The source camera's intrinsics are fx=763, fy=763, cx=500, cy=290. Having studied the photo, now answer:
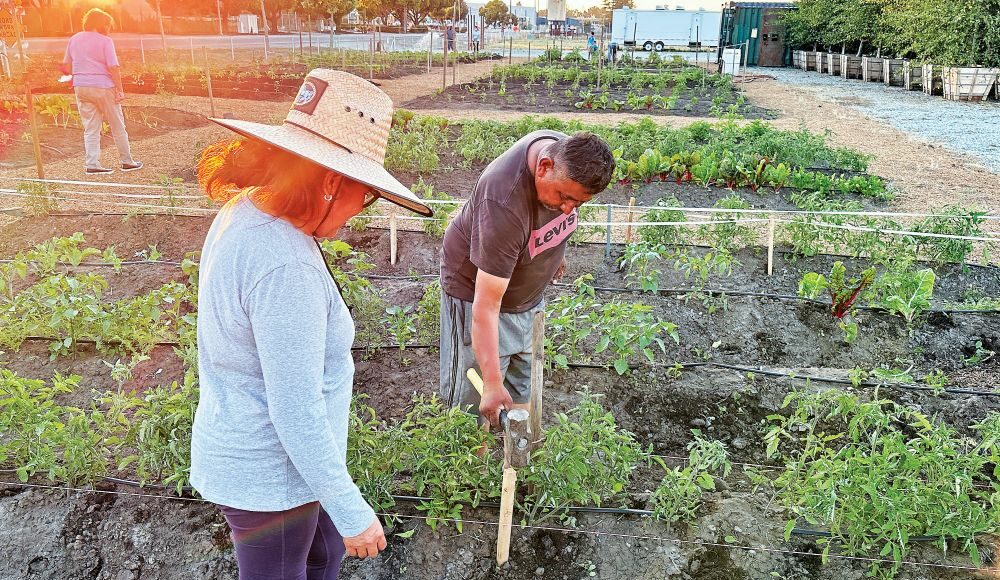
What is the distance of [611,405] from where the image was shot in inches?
135

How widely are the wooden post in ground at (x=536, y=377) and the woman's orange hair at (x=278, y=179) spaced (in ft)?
3.22

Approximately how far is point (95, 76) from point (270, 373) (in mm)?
6987

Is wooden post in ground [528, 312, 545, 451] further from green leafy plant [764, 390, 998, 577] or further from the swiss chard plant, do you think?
the swiss chard plant

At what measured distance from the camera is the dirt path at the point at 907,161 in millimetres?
7586

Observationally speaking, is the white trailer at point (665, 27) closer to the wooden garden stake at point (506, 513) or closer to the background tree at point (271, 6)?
the background tree at point (271, 6)


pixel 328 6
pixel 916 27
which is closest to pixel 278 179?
pixel 328 6

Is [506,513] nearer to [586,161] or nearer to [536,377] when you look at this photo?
[536,377]

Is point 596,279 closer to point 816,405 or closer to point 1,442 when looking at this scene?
point 816,405

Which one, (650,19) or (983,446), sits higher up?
(650,19)

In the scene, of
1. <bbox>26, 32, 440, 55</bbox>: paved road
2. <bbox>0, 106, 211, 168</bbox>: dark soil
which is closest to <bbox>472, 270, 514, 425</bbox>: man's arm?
<bbox>0, 106, 211, 168</bbox>: dark soil

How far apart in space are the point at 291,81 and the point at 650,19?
64.4 feet

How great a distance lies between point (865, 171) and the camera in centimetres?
835

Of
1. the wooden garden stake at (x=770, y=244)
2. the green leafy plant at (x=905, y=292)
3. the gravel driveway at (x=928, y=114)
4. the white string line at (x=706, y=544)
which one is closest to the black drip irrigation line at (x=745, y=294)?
the green leafy plant at (x=905, y=292)

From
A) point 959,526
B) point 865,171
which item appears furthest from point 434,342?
point 865,171
